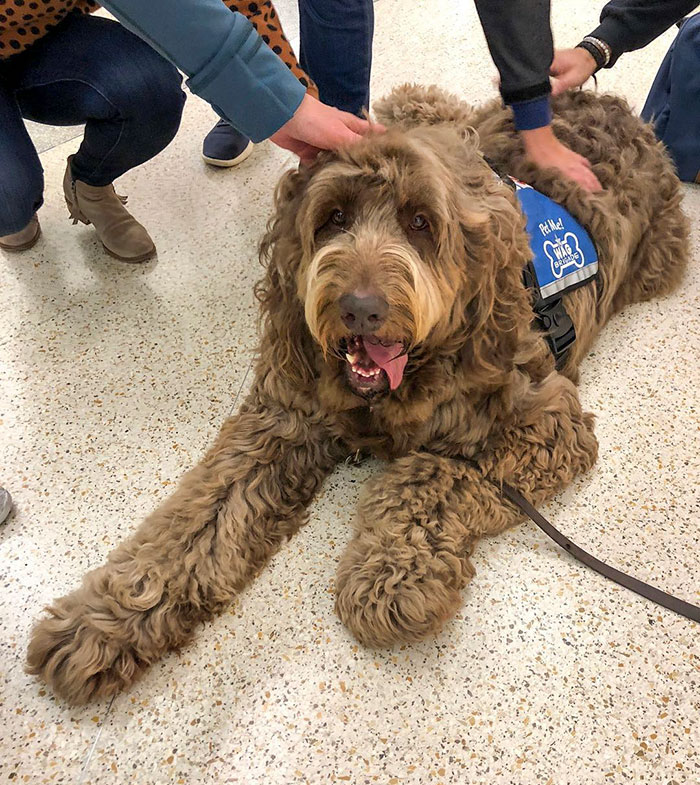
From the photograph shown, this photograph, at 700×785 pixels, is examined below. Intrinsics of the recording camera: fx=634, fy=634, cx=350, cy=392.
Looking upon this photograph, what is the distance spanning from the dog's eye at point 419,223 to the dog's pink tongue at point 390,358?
0.25m

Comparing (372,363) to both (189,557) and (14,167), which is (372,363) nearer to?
(189,557)

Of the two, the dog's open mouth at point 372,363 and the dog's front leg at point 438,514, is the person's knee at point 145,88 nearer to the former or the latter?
the dog's open mouth at point 372,363

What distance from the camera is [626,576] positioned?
159 centimetres

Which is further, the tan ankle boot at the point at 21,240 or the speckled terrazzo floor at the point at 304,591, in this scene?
the tan ankle boot at the point at 21,240

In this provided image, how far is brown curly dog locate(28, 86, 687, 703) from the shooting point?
52.3 inches

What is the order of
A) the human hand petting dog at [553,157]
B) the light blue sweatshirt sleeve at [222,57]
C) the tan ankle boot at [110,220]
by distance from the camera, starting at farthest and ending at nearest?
the tan ankle boot at [110,220], the human hand petting dog at [553,157], the light blue sweatshirt sleeve at [222,57]

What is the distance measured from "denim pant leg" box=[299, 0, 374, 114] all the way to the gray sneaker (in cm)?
173

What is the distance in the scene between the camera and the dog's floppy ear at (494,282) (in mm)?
1372

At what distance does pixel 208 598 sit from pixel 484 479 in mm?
758

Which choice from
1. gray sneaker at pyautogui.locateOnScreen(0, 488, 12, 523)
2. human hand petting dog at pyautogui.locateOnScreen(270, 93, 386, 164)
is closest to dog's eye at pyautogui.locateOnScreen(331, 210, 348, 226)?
human hand petting dog at pyautogui.locateOnScreen(270, 93, 386, 164)

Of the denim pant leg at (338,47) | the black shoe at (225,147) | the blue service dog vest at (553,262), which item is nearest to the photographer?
the blue service dog vest at (553,262)

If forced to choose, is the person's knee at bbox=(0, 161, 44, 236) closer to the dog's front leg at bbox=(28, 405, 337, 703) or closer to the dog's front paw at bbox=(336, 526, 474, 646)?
the dog's front leg at bbox=(28, 405, 337, 703)

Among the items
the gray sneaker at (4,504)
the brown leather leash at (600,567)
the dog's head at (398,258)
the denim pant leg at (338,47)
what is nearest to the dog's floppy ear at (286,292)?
the dog's head at (398,258)

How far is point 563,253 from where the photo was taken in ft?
5.77
